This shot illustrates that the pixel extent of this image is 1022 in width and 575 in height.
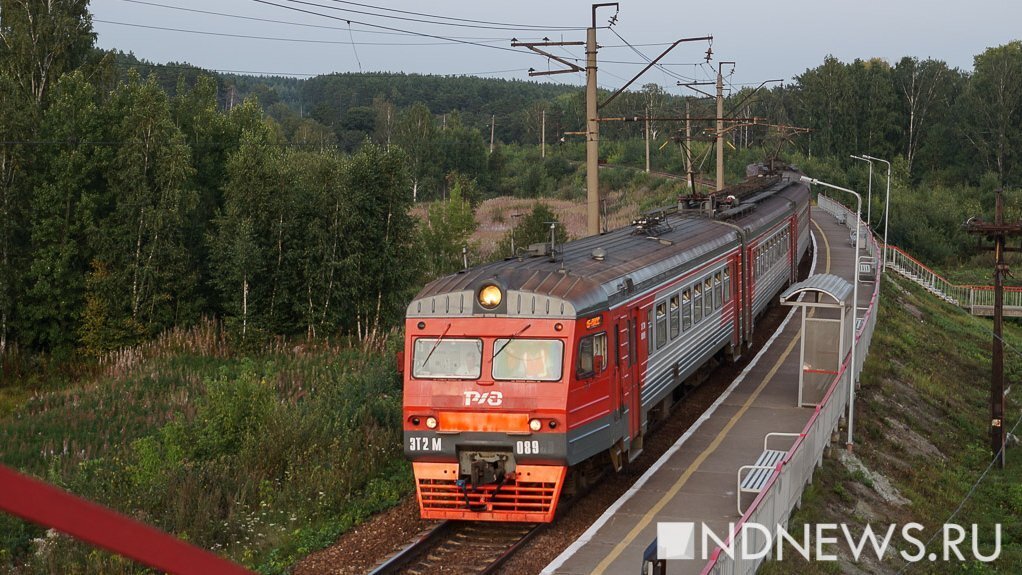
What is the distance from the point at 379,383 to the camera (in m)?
20.8

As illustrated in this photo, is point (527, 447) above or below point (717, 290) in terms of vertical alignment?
below

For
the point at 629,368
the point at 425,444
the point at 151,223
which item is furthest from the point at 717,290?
the point at 151,223

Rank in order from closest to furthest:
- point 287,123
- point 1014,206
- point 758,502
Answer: point 758,502
point 1014,206
point 287,123

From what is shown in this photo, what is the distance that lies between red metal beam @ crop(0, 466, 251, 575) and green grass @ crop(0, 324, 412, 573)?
11527 mm

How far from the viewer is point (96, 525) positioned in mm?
1565

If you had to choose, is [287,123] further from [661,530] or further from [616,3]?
[661,530]

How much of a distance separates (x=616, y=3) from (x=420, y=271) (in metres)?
13.5

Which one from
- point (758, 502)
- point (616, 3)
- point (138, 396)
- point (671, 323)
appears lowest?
point (138, 396)

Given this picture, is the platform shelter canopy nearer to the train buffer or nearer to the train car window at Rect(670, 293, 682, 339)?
the train car window at Rect(670, 293, 682, 339)

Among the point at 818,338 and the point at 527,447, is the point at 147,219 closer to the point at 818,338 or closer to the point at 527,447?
the point at 818,338

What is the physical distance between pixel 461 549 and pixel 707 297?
367 inches

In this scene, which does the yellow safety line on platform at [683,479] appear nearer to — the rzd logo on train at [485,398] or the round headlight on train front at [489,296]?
the rzd logo on train at [485,398]

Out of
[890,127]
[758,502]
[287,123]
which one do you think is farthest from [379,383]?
[287,123]

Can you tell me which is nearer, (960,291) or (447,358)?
(447,358)
